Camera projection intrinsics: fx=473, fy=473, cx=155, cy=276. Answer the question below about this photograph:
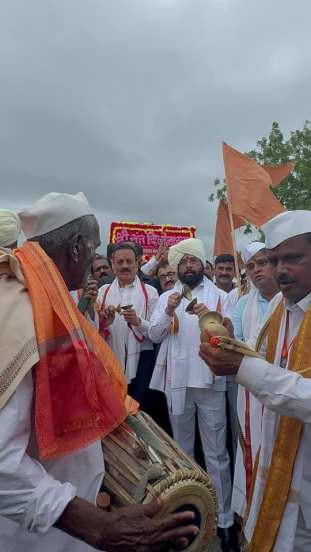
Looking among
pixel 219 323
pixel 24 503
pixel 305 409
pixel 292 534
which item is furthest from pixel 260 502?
pixel 24 503

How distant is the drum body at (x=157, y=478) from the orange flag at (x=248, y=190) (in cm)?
299

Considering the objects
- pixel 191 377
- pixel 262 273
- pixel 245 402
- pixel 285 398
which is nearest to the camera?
pixel 285 398

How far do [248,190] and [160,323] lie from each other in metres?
1.63

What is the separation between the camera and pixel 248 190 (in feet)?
15.9

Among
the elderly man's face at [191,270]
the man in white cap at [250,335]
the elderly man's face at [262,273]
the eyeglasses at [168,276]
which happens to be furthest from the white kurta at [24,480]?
the eyeglasses at [168,276]

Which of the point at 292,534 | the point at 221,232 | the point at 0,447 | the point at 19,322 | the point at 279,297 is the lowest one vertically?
the point at 292,534

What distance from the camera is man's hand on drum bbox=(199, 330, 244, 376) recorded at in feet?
7.20

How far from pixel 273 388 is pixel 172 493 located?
0.75 meters

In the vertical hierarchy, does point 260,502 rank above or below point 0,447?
below

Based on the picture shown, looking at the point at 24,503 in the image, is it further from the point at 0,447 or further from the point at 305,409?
the point at 305,409

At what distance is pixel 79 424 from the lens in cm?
163

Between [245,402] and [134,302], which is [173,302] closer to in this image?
[134,302]

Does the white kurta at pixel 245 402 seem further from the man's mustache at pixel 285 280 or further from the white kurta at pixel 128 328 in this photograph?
the white kurta at pixel 128 328

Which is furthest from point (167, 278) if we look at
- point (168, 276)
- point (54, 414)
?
point (54, 414)
